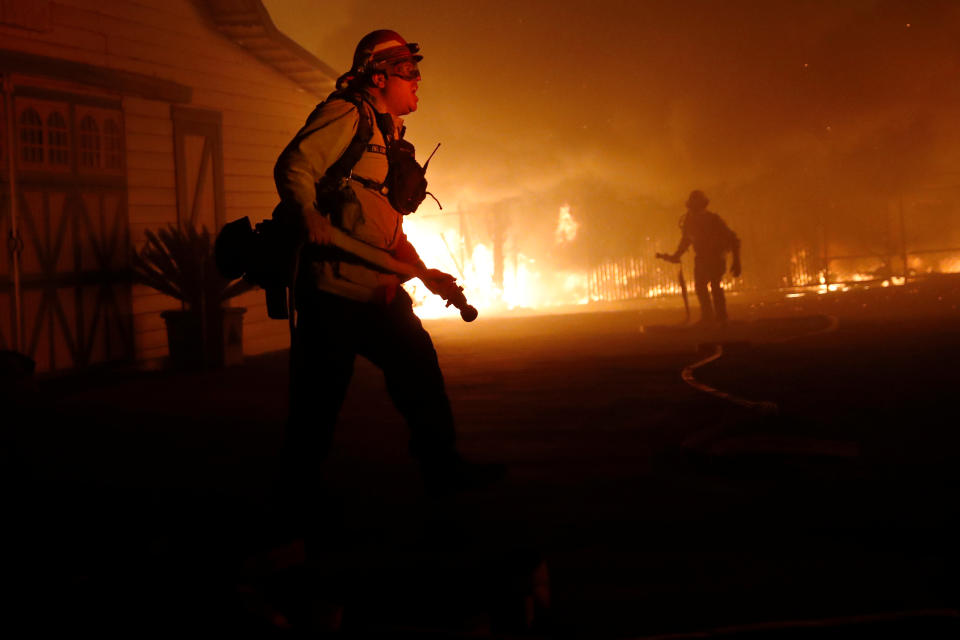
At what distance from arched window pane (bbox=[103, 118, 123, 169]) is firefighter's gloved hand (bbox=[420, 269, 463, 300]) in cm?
757

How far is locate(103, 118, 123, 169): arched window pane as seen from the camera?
35.9 feet

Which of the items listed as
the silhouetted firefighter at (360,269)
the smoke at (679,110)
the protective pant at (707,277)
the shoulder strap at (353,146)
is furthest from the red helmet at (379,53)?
the smoke at (679,110)

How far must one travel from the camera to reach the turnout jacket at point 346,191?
155 inches

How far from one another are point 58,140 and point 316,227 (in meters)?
7.62

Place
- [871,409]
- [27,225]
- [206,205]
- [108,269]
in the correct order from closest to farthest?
[871,409]
[27,225]
[108,269]
[206,205]

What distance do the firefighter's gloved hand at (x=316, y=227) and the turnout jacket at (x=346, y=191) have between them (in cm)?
5

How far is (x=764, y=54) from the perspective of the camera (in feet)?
86.0

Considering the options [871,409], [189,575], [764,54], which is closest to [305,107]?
[871,409]

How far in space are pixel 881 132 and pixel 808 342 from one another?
15.6 meters

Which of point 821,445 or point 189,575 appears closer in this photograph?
point 189,575

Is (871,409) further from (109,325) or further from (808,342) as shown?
(109,325)

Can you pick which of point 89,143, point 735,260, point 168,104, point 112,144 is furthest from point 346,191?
point 735,260

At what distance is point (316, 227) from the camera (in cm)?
383

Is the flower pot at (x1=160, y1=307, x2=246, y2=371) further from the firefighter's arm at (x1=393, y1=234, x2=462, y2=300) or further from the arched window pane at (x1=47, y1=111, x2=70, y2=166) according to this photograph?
the firefighter's arm at (x1=393, y1=234, x2=462, y2=300)
